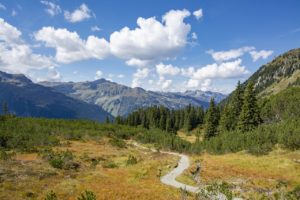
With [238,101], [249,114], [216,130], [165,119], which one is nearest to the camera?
[249,114]

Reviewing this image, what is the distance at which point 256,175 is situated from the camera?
3369 centimetres

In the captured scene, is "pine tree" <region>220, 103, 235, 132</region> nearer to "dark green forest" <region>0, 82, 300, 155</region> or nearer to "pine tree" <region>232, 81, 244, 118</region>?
"dark green forest" <region>0, 82, 300, 155</region>

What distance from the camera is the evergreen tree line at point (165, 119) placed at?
13125 cm

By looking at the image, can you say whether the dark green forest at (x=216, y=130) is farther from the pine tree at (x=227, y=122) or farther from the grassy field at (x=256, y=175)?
the grassy field at (x=256, y=175)

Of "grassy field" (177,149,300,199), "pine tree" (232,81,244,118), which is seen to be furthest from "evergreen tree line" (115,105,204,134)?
"grassy field" (177,149,300,199)

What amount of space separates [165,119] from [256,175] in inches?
4014

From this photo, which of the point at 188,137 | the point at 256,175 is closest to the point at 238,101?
the point at 188,137

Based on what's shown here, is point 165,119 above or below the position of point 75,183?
above

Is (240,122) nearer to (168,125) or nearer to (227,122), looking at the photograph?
(227,122)

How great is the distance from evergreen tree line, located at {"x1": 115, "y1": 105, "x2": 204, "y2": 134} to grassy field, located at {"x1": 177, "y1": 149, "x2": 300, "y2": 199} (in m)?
85.9

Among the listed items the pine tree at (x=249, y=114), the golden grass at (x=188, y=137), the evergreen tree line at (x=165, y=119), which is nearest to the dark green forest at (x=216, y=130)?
the pine tree at (x=249, y=114)

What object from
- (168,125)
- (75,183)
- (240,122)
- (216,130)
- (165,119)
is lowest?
(75,183)

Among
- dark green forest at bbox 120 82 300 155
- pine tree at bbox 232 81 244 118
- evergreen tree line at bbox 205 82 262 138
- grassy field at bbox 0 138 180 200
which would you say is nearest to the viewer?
grassy field at bbox 0 138 180 200

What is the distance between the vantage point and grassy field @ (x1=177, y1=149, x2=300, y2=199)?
27.1m
